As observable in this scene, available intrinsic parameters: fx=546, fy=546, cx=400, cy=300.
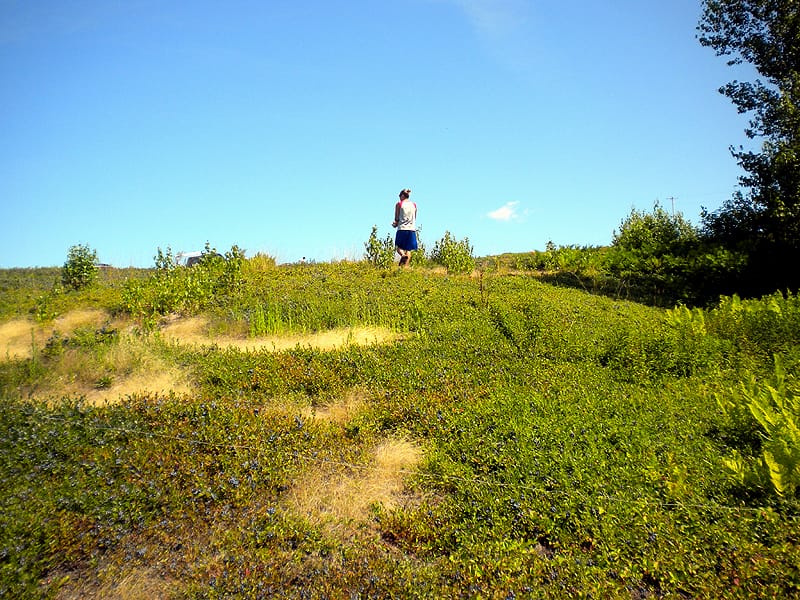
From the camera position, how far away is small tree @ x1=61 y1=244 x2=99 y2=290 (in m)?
14.7

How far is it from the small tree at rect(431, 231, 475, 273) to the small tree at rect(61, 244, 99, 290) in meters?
Result: 9.57

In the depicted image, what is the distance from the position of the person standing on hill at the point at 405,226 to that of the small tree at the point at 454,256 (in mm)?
1110

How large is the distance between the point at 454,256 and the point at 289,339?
23.6 ft

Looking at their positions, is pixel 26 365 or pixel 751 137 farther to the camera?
pixel 751 137

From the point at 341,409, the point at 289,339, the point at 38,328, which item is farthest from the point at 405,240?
the point at 341,409

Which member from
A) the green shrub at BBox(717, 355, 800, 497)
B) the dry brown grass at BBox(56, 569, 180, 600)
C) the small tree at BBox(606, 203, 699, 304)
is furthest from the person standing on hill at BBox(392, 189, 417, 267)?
the dry brown grass at BBox(56, 569, 180, 600)

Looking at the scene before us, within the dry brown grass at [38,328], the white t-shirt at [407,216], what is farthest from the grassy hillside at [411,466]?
the white t-shirt at [407,216]

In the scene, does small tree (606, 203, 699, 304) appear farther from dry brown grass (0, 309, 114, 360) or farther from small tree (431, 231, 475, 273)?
dry brown grass (0, 309, 114, 360)

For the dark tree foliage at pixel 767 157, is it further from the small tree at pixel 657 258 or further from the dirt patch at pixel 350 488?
the dirt patch at pixel 350 488

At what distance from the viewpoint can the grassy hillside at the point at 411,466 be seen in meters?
3.31

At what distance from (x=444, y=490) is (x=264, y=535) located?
1.41m

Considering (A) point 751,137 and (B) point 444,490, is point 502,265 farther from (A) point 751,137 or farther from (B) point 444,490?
(B) point 444,490

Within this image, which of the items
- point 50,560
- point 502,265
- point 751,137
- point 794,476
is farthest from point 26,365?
point 751,137

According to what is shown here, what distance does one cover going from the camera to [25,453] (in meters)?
4.68
